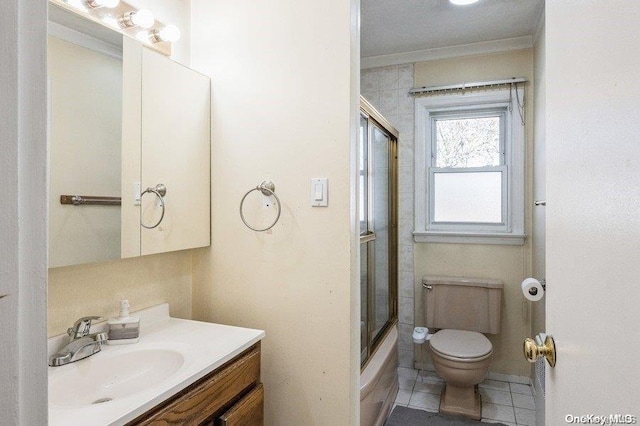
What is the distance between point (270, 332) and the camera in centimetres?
151

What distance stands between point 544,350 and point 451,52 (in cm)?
254

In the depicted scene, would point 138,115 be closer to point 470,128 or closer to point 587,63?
point 587,63

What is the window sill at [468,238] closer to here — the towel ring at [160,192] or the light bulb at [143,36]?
the towel ring at [160,192]

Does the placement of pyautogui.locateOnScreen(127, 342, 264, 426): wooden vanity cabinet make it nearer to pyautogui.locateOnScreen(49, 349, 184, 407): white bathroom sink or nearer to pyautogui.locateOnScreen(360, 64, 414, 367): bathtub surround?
pyautogui.locateOnScreen(49, 349, 184, 407): white bathroom sink

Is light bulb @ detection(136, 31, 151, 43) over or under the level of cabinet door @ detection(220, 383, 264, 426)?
over

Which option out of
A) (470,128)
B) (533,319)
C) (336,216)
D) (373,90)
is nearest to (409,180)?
(470,128)

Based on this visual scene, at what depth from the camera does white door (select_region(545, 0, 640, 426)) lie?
428 millimetres

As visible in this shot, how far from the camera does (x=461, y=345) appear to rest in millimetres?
2396

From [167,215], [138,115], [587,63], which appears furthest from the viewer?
[167,215]

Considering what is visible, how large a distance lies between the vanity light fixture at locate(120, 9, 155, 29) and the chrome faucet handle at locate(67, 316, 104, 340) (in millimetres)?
1027

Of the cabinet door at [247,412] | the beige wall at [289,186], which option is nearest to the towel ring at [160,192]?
the beige wall at [289,186]

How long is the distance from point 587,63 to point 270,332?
1.33 metres

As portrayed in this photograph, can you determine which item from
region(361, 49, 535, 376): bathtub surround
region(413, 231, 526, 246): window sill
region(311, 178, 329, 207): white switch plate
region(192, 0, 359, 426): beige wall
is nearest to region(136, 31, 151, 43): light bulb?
region(192, 0, 359, 426): beige wall

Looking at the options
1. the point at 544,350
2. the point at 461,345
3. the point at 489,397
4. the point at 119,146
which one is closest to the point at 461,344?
the point at 461,345
